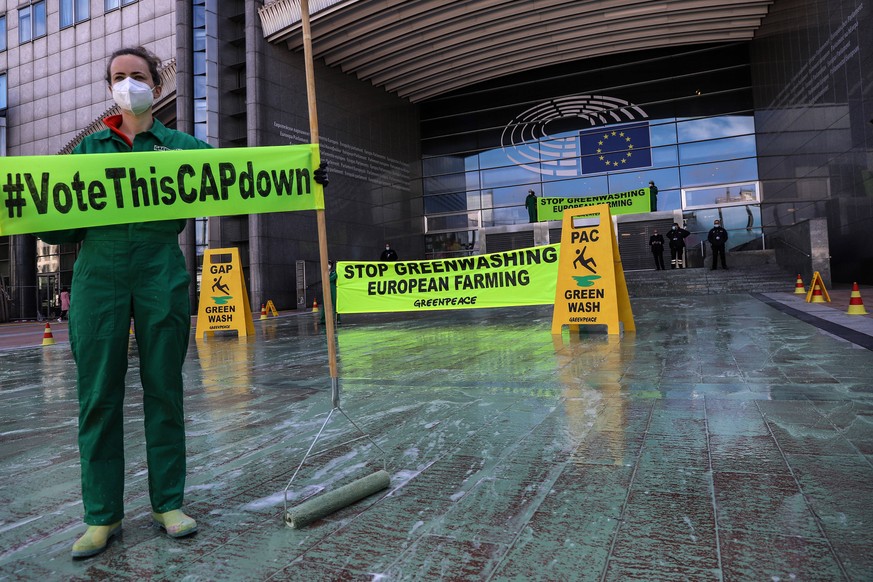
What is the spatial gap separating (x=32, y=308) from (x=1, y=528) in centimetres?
3759

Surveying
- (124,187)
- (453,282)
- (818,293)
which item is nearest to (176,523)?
(124,187)

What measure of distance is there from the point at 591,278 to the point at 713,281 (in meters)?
13.5

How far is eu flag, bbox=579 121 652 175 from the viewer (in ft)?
89.4

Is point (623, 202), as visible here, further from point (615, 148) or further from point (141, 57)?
point (141, 57)

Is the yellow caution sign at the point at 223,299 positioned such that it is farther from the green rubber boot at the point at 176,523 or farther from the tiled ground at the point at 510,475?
the green rubber boot at the point at 176,523

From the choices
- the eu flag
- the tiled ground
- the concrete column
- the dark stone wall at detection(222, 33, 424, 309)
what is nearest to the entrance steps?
the eu flag

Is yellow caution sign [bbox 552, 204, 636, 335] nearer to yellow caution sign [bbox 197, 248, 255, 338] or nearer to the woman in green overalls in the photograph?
yellow caution sign [bbox 197, 248, 255, 338]

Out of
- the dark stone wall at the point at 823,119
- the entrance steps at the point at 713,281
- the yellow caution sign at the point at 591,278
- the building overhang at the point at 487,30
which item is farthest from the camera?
the building overhang at the point at 487,30

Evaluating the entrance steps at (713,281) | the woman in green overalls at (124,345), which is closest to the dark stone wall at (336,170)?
the entrance steps at (713,281)

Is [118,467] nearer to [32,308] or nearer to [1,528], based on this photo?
[1,528]

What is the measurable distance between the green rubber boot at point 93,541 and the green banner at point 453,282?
8548 mm

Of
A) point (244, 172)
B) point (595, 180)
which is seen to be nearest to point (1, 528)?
point (244, 172)

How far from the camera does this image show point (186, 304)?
8.14 ft

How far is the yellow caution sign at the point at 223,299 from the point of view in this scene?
11.9 m
